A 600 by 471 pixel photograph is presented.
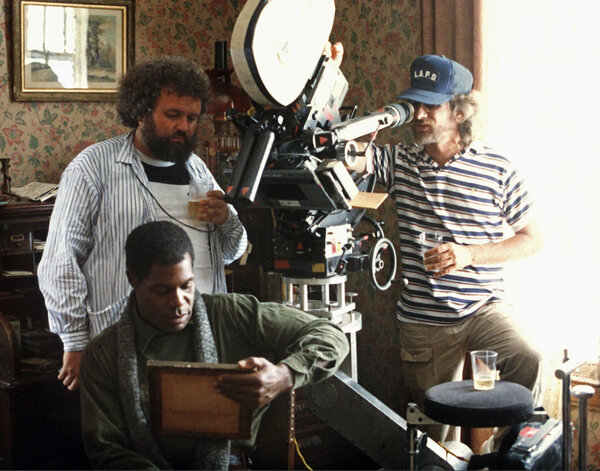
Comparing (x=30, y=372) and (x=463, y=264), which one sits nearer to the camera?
(x=463, y=264)

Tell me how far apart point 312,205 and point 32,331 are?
1.59 metres

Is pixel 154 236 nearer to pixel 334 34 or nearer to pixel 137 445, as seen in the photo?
pixel 137 445

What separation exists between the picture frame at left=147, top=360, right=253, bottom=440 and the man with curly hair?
575mm

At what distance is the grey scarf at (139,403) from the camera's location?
5.67ft

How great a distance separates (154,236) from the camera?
1787 millimetres

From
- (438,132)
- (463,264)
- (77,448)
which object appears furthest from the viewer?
(77,448)

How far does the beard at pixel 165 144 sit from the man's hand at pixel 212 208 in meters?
0.13

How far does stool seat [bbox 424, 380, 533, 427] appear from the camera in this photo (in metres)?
1.81

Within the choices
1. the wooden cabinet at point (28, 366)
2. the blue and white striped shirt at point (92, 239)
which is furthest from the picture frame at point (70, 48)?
the blue and white striped shirt at point (92, 239)

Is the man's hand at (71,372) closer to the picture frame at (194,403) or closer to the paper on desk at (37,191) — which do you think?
the picture frame at (194,403)

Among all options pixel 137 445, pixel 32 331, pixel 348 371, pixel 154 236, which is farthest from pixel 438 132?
pixel 32 331

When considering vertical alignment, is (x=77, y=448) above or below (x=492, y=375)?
below

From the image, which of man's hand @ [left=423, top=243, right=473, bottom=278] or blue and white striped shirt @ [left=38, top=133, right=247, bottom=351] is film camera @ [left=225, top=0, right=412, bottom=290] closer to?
man's hand @ [left=423, top=243, right=473, bottom=278]

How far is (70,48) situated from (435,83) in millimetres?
1835
